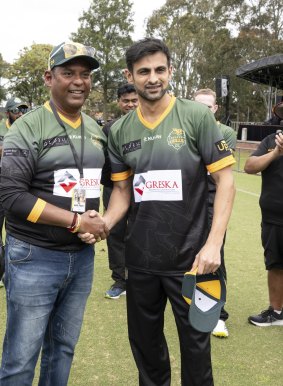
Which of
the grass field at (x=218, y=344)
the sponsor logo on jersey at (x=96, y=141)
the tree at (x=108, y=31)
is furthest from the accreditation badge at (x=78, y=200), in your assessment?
the tree at (x=108, y=31)

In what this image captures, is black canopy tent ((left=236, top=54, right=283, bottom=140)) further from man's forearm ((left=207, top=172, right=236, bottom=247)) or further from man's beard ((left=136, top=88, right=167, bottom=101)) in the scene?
man's forearm ((left=207, top=172, right=236, bottom=247))

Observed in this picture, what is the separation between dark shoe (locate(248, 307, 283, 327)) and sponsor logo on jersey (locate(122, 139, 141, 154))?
2.53 metres

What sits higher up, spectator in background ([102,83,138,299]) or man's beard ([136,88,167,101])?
man's beard ([136,88,167,101])

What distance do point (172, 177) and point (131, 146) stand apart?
1.06ft

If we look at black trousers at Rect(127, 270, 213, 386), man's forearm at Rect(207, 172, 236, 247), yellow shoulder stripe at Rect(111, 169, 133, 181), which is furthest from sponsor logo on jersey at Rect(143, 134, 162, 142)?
black trousers at Rect(127, 270, 213, 386)

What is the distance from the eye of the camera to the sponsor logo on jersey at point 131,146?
267 cm

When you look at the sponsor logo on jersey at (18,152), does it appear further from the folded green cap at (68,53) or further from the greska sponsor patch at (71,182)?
the folded green cap at (68,53)

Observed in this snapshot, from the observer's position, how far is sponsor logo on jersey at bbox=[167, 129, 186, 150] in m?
2.57

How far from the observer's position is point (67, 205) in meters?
2.46

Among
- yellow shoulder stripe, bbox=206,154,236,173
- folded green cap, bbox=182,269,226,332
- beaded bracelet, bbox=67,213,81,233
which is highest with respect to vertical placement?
yellow shoulder stripe, bbox=206,154,236,173

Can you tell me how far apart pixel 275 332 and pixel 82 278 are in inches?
94.1

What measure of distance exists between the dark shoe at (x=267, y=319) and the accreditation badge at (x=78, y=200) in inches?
103

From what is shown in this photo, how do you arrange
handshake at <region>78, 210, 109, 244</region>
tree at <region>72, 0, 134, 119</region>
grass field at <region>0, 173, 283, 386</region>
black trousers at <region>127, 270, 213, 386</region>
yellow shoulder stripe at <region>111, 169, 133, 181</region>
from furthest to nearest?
tree at <region>72, 0, 134, 119</region> < grass field at <region>0, 173, 283, 386</region> < yellow shoulder stripe at <region>111, 169, 133, 181</region> < black trousers at <region>127, 270, 213, 386</region> < handshake at <region>78, 210, 109, 244</region>

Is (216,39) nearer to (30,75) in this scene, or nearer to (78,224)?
(30,75)
